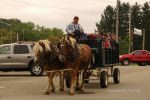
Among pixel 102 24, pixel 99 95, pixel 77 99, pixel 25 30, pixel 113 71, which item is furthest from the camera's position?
Result: pixel 25 30

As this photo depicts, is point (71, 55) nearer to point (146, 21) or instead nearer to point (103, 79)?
point (103, 79)

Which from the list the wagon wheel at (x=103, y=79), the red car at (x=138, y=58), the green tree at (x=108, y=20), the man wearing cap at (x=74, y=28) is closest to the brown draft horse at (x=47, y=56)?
the man wearing cap at (x=74, y=28)

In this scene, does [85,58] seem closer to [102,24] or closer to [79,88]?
[79,88]

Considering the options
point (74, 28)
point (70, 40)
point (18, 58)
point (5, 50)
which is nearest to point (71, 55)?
point (70, 40)

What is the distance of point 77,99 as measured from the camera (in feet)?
52.9

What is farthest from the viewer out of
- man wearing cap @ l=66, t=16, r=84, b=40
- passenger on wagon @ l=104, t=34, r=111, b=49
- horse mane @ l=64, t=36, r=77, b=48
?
passenger on wagon @ l=104, t=34, r=111, b=49

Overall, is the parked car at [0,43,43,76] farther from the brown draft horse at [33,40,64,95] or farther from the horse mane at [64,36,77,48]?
the horse mane at [64,36,77,48]

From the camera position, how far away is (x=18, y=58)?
32312mm

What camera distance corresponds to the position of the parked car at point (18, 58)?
32312mm

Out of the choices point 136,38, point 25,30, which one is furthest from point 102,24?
point 25,30

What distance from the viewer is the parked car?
32312 millimetres

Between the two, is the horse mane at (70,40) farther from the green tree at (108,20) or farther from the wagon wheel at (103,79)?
the green tree at (108,20)

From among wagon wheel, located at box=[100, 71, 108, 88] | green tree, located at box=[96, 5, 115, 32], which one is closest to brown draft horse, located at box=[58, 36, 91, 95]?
wagon wheel, located at box=[100, 71, 108, 88]

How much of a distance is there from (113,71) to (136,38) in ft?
346
